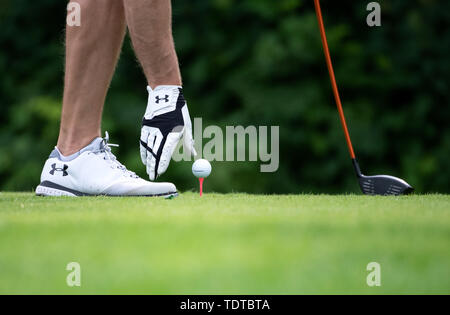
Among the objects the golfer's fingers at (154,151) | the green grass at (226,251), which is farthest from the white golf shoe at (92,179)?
the green grass at (226,251)

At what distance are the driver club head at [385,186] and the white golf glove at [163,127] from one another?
94 centimetres

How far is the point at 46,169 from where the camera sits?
2.48 m

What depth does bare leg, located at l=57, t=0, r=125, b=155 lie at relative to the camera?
243cm

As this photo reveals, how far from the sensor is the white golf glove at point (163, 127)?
2.22 metres

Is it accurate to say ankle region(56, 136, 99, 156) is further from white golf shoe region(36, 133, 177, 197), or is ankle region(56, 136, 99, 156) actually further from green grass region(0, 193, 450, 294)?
green grass region(0, 193, 450, 294)

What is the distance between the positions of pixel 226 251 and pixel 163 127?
1.06 m

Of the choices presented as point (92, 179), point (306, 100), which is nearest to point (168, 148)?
point (92, 179)

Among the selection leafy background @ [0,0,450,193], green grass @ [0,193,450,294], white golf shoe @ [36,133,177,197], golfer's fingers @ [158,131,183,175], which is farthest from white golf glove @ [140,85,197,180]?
leafy background @ [0,0,450,193]

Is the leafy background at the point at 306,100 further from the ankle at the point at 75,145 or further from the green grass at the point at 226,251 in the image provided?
the green grass at the point at 226,251

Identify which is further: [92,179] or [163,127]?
[92,179]

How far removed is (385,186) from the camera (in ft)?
8.76

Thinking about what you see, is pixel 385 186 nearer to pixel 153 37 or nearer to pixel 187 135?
pixel 187 135

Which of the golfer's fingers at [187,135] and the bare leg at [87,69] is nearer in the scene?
the golfer's fingers at [187,135]
